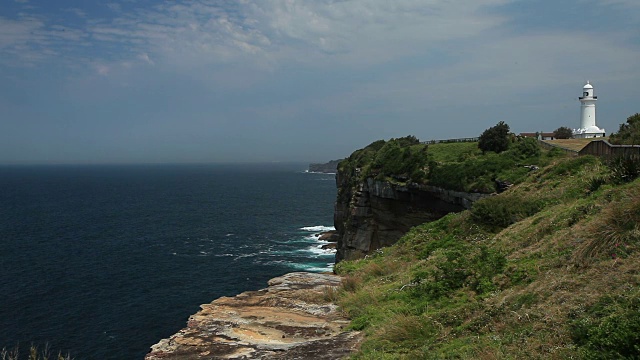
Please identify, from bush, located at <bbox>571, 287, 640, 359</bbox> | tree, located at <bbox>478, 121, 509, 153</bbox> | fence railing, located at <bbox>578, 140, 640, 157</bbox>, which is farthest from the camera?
tree, located at <bbox>478, 121, 509, 153</bbox>

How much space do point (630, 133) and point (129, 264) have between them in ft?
160

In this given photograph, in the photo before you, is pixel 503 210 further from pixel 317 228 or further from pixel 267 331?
pixel 317 228

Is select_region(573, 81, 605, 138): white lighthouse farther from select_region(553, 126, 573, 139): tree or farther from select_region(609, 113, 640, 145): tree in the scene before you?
select_region(609, 113, 640, 145): tree

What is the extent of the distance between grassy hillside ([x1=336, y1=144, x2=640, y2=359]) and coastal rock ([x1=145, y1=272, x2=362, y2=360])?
73cm

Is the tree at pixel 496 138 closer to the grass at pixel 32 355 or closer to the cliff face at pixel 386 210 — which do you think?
the cliff face at pixel 386 210

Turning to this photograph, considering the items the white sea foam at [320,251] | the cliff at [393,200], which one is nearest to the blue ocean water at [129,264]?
the white sea foam at [320,251]

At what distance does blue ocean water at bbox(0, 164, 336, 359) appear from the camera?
3519 centimetres

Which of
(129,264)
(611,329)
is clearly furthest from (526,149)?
(129,264)

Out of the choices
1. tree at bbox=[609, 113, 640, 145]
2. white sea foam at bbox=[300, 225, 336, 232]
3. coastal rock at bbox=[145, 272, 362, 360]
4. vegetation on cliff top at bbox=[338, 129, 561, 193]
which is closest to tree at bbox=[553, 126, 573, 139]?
vegetation on cliff top at bbox=[338, 129, 561, 193]

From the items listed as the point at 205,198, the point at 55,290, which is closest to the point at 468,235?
the point at 55,290

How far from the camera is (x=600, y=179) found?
696 inches

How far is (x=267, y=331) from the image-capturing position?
41.3ft

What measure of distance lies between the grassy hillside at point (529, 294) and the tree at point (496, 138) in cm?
1953

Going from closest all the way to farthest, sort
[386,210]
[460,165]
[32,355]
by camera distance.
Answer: [32,355]
[460,165]
[386,210]
